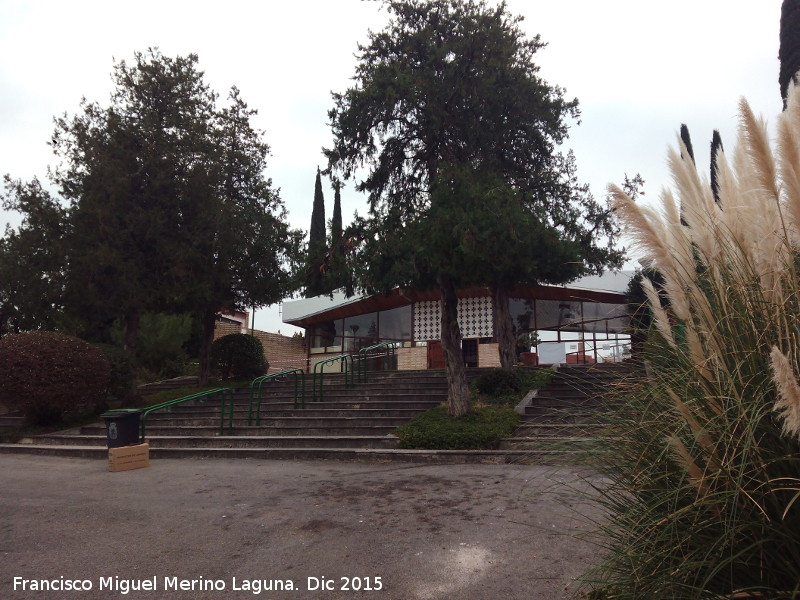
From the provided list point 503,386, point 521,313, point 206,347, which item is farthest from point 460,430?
point 521,313

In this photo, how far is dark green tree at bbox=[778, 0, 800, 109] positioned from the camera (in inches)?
504

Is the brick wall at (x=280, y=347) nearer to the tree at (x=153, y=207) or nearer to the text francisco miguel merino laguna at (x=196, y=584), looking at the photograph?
the tree at (x=153, y=207)

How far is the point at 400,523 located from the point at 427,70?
9.23m

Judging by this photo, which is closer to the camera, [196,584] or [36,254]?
[196,584]

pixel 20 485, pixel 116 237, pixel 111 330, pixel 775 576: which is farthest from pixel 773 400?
pixel 111 330

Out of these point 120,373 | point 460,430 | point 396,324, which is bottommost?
point 460,430

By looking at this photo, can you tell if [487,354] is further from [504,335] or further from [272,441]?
[272,441]

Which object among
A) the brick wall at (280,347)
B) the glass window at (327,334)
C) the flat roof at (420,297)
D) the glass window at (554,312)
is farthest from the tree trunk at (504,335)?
the brick wall at (280,347)

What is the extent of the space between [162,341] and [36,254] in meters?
8.97

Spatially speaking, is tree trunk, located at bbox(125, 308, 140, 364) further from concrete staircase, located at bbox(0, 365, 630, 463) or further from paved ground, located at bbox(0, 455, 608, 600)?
paved ground, located at bbox(0, 455, 608, 600)

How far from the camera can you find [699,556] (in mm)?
2088

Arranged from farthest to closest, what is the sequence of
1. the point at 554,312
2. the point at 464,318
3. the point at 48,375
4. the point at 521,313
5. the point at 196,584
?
the point at 464,318 < the point at 521,313 < the point at 554,312 < the point at 48,375 < the point at 196,584

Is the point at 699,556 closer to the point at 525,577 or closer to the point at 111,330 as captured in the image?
the point at 525,577

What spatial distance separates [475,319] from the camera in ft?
74.3
